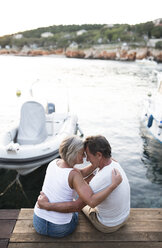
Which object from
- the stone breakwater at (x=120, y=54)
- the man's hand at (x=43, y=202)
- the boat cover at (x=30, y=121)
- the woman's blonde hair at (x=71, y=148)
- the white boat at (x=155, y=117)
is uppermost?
the woman's blonde hair at (x=71, y=148)

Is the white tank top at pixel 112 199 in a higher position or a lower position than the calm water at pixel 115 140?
higher

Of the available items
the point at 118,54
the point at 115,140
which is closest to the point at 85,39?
the point at 118,54

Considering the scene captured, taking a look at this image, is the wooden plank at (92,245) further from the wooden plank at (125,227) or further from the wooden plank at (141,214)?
the wooden plank at (141,214)

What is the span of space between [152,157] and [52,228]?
530 cm

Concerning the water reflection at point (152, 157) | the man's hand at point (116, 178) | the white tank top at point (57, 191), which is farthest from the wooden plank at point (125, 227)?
the water reflection at point (152, 157)

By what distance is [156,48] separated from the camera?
62.3 metres

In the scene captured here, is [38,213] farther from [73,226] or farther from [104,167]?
[104,167]

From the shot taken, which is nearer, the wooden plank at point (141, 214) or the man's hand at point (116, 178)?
the man's hand at point (116, 178)

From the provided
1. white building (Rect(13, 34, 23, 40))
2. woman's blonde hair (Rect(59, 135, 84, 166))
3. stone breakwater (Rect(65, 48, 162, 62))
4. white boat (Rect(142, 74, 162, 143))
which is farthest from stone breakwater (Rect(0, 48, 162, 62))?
woman's blonde hair (Rect(59, 135, 84, 166))

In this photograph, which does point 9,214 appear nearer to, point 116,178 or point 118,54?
point 116,178

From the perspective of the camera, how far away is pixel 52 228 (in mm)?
2064

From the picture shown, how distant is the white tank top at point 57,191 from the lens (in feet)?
6.33

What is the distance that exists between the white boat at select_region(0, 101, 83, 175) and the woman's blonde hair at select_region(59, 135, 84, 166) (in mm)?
2911

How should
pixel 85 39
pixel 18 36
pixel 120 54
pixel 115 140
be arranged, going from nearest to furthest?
1. pixel 115 140
2. pixel 120 54
3. pixel 85 39
4. pixel 18 36
